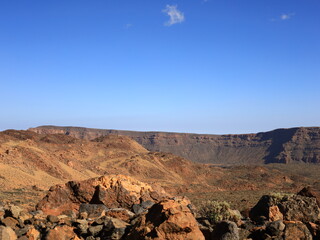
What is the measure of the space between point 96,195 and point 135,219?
5.28 m

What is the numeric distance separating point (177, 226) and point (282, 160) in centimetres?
11132

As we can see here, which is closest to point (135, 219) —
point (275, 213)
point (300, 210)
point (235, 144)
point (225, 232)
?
point (225, 232)

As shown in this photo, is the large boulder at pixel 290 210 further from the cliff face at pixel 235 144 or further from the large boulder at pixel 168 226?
the cliff face at pixel 235 144

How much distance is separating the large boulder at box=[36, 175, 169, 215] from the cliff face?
10450cm

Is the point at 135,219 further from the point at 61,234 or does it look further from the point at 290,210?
the point at 290,210

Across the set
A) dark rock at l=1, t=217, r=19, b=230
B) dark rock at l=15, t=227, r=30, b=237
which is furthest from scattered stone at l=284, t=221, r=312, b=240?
dark rock at l=1, t=217, r=19, b=230

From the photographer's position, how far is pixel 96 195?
1356 centimetres

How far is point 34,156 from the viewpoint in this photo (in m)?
38.9

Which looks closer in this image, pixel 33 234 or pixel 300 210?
pixel 33 234

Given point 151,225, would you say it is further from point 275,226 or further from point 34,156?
point 34,156

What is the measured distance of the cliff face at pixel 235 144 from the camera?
114750mm

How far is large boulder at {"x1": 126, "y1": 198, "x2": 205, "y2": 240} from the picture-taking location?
6.67m

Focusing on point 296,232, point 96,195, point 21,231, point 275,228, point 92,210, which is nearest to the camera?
point 296,232

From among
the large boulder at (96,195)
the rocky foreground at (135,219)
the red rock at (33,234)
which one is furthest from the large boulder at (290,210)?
the red rock at (33,234)
